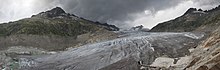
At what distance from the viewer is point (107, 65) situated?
59281 millimetres

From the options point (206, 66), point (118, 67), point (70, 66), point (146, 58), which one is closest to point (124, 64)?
point (118, 67)

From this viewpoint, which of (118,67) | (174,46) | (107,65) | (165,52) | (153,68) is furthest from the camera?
(174,46)

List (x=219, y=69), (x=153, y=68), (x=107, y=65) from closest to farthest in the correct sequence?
1. (x=219, y=69)
2. (x=153, y=68)
3. (x=107, y=65)

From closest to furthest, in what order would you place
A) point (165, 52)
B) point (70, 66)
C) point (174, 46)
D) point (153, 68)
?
point (153, 68) < point (70, 66) < point (165, 52) < point (174, 46)

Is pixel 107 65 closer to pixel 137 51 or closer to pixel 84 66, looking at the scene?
pixel 84 66

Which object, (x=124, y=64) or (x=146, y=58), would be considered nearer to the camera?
(x=124, y=64)

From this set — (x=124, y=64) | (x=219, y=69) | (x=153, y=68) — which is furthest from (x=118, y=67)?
(x=219, y=69)

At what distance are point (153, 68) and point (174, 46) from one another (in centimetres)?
3600

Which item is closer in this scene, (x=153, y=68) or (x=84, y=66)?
(x=153, y=68)

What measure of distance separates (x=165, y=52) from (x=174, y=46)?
9.69 m

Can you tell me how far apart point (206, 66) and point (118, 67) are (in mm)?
29407

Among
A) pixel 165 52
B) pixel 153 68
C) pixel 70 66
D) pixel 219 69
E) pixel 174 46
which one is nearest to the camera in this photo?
pixel 219 69

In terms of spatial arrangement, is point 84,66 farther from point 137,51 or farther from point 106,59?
point 137,51

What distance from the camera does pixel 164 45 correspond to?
79500mm
